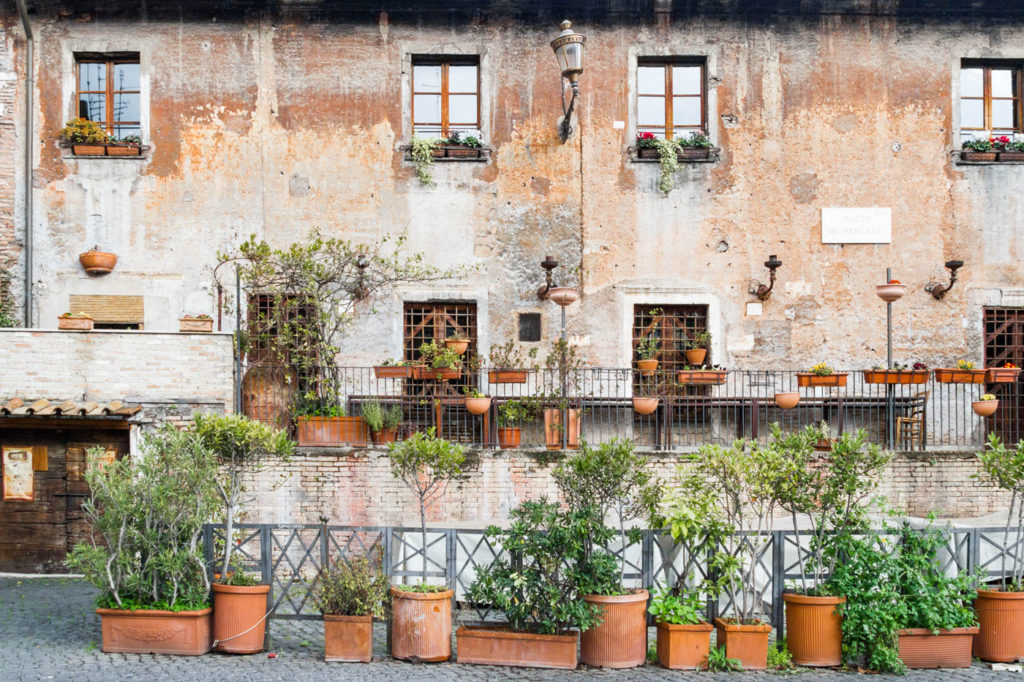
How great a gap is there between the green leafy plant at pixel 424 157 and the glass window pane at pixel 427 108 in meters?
0.41

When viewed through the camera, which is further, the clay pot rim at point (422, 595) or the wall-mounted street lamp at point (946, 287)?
the wall-mounted street lamp at point (946, 287)

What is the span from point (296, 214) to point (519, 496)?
502 centimetres

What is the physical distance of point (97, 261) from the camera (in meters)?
13.2

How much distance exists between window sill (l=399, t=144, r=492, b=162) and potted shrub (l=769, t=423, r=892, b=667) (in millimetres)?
6667

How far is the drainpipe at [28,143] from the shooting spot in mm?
13273

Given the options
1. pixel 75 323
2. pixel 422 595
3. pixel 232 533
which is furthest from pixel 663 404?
pixel 75 323

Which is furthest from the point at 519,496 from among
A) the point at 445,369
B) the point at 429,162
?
the point at 429,162

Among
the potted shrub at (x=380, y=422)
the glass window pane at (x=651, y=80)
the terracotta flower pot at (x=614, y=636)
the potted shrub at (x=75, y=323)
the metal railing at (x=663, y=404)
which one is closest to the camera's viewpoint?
the terracotta flower pot at (x=614, y=636)

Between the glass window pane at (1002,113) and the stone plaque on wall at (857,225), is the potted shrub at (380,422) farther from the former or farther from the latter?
the glass window pane at (1002,113)

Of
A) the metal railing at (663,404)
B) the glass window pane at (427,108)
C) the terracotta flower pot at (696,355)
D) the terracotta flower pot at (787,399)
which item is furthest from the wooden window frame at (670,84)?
the terracotta flower pot at (787,399)

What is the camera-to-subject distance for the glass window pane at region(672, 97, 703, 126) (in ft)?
45.9

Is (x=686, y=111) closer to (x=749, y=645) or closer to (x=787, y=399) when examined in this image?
(x=787, y=399)

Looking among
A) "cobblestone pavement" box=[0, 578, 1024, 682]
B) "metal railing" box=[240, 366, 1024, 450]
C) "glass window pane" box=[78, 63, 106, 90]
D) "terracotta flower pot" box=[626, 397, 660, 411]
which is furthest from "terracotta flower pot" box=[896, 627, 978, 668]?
"glass window pane" box=[78, 63, 106, 90]

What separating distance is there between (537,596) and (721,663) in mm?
1595
